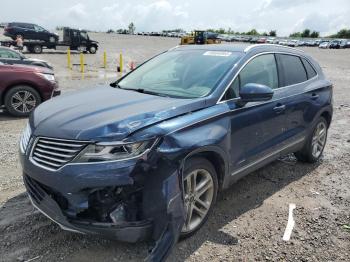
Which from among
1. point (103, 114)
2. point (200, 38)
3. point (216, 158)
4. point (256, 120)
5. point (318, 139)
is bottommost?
point (318, 139)

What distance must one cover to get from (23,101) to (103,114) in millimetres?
5902

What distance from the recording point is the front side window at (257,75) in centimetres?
403

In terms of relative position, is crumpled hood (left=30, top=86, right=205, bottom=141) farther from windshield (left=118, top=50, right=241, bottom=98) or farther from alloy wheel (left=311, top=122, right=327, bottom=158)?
alloy wheel (left=311, top=122, right=327, bottom=158)

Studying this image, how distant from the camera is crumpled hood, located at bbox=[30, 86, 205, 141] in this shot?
3.04 meters

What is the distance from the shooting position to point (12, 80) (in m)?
8.36

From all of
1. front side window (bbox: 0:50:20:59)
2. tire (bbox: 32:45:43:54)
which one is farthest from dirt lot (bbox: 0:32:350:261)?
tire (bbox: 32:45:43:54)

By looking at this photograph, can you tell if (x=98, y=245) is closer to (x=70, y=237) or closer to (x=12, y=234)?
(x=70, y=237)

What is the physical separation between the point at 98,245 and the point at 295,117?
2935mm

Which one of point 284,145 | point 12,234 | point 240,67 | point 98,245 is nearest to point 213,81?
point 240,67

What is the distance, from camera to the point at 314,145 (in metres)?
5.84

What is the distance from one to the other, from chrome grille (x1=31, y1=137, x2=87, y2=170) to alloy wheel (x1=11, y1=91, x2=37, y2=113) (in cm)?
571

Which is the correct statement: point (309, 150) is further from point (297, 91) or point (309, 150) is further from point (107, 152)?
point (107, 152)

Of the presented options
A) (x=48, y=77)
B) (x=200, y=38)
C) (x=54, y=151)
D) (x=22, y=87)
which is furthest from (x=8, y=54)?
(x=200, y=38)

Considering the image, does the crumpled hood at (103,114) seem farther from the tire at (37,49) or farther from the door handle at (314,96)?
the tire at (37,49)
